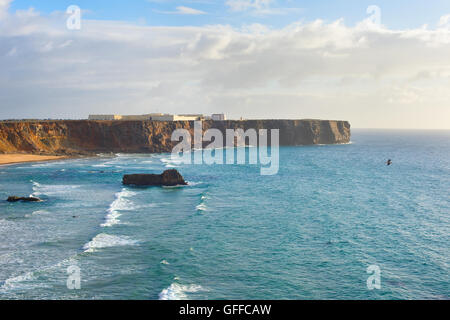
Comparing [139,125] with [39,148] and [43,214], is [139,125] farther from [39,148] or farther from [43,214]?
[43,214]

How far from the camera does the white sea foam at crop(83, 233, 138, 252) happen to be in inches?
1339

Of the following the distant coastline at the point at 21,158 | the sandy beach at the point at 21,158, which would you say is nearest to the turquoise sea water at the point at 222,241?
the distant coastline at the point at 21,158

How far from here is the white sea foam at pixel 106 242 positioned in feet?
112

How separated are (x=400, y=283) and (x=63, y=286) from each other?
21.5 m

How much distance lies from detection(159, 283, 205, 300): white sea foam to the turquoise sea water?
0.20 ft

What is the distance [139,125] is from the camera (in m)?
138

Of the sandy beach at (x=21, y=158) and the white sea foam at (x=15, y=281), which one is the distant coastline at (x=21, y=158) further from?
the white sea foam at (x=15, y=281)

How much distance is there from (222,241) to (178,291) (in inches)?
434

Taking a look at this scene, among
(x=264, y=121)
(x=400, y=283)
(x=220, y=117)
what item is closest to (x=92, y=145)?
(x=220, y=117)

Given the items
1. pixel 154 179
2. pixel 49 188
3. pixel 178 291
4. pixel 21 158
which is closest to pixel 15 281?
pixel 178 291

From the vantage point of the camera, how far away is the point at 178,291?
25672mm

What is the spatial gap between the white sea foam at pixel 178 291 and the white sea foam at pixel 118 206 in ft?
54.9

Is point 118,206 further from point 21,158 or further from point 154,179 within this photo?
point 21,158
